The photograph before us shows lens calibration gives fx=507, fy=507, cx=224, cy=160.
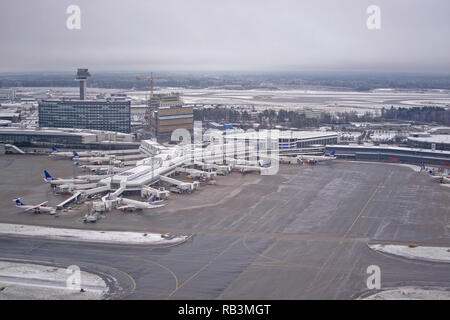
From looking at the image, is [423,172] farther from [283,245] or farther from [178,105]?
[178,105]

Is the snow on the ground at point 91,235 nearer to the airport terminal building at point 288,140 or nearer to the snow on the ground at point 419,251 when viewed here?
the snow on the ground at point 419,251

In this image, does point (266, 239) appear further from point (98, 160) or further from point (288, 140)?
point (288, 140)

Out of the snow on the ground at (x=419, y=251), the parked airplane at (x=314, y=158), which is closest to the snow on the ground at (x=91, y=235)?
the snow on the ground at (x=419, y=251)

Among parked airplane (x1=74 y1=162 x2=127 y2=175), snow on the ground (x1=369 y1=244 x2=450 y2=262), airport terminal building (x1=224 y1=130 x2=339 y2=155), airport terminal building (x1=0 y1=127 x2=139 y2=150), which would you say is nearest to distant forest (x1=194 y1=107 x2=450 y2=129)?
airport terminal building (x1=224 y1=130 x2=339 y2=155)

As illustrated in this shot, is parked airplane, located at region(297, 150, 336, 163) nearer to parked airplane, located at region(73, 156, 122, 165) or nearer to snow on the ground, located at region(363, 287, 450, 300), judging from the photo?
parked airplane, located at region(73, 156, 122, 165)
